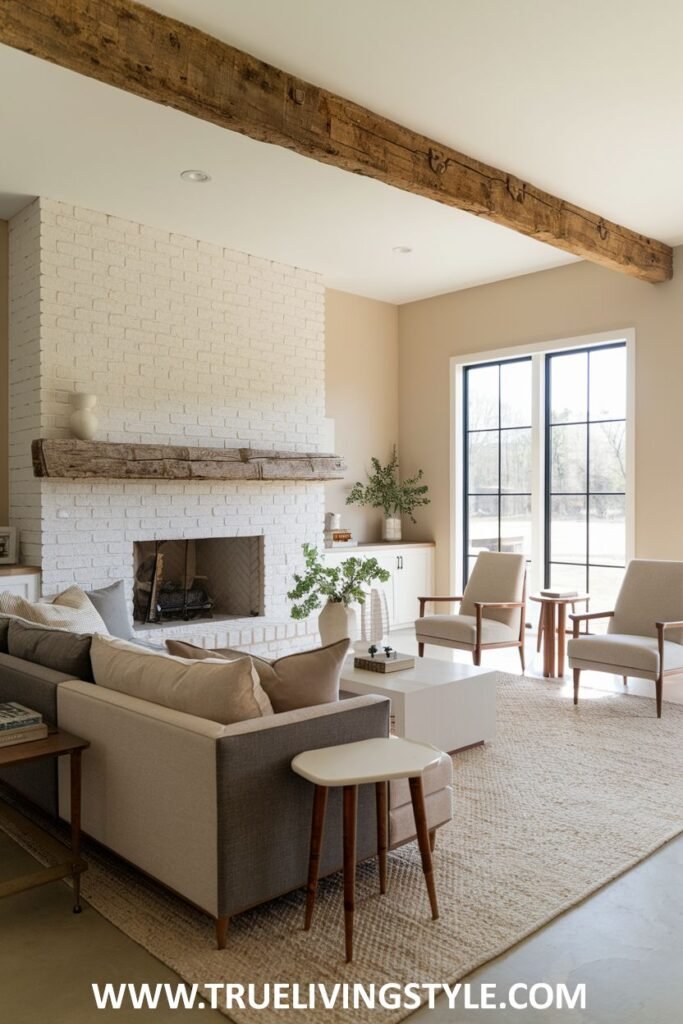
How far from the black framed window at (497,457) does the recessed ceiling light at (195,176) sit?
11.7ft

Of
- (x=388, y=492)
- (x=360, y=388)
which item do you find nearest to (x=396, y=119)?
(x=360, y=388)

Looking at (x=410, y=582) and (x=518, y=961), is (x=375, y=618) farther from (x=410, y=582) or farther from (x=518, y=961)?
(x=410, y=582)

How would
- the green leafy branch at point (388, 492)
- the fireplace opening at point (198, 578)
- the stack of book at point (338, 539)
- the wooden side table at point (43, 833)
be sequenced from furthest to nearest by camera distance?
the green leafy branch at point (388, 492)
the stack of book at point (338, 539)
the fireplace opening at point (198, 578)
the wooden side table at point (43, 833)

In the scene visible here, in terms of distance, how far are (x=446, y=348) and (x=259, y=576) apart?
9.83ft

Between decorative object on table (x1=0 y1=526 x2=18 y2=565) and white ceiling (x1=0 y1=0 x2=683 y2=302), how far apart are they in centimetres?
223

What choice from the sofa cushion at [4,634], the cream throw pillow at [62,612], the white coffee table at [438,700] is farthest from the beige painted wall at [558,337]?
the sofa cushion at [4,634]

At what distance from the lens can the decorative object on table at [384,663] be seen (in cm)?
423

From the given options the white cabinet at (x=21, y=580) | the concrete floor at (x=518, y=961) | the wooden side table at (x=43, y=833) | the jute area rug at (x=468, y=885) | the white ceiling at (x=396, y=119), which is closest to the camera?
the concrete floor at (x=518, y=961)

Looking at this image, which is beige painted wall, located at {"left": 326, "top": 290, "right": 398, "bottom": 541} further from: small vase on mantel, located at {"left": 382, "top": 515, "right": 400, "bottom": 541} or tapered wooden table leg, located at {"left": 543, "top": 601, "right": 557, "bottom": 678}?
tapered wooden table leg, located at {"left": 543, "top": 601, "right": 557, "bottom": 678}

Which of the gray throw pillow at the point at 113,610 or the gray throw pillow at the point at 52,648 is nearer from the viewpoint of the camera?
the gray throw pillow at the point at 52,648

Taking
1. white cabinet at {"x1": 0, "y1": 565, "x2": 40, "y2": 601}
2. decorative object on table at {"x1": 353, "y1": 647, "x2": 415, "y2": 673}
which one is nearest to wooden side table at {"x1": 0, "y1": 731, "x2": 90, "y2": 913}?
decorative object on table at {"x1": 353, "y1": 647, "x2": 415, "y2": 673}

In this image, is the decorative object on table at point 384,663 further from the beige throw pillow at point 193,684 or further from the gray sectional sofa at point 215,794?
the beige throw pillow at point 193,684

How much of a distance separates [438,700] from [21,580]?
2.93 meters

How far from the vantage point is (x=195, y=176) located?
5.05 meters
